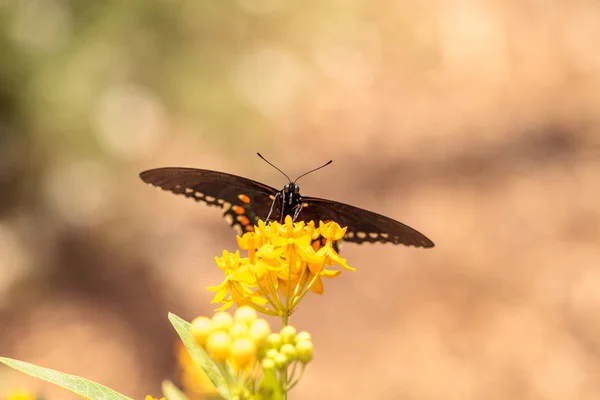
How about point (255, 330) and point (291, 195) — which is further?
point (291, 195)

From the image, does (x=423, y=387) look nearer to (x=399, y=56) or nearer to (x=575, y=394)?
(x=575, y=394)

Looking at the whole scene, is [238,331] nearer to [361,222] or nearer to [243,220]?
[361,222]

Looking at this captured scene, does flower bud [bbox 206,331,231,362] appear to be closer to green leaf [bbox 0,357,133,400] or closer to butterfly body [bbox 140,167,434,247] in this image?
green leaf [bbox 0,357,133,400]

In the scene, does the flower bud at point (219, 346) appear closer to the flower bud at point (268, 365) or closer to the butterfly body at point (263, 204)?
the flower bud at point (268, 365)

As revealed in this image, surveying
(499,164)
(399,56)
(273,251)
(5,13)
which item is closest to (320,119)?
(399,56)

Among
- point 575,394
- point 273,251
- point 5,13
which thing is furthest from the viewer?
point 5,13

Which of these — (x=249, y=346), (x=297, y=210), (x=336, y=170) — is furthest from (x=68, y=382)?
(x=336, y=170)
